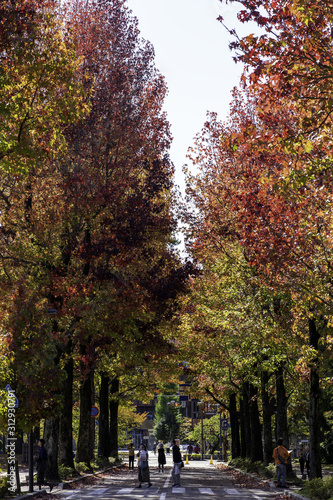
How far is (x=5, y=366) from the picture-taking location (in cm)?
1812

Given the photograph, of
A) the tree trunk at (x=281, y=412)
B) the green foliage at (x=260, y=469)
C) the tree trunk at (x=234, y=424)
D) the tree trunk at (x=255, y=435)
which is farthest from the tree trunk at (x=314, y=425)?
the tree trunk at (x=234, y=424)

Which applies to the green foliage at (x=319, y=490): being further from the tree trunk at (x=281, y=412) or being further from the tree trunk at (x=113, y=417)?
the tree trunk at (x=113, y=417)

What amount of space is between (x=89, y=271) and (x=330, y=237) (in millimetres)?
12624

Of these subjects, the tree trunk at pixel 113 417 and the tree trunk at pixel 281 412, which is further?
the tree trunk at pixel 113 417

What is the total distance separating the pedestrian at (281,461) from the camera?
24312mm

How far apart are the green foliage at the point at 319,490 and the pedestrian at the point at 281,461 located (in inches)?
163

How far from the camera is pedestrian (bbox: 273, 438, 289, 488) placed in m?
24.3

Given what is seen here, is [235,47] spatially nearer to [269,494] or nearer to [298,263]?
[298,263]

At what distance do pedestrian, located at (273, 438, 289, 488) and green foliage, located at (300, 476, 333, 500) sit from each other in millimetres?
4132

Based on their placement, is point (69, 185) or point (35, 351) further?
point (69, 185)

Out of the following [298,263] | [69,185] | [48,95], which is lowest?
[298,263]

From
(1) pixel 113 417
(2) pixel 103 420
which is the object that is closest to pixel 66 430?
(2) pixel 103 420

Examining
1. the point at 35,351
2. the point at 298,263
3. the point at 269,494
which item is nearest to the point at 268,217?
the point at 298,263

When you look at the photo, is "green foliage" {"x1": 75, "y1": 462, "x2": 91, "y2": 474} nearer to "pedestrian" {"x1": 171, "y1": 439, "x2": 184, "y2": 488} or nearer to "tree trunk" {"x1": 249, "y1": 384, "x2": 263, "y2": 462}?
"pedestrian" {"x1": 171, "y1": 439, "x2": 184, "y2": 488}
